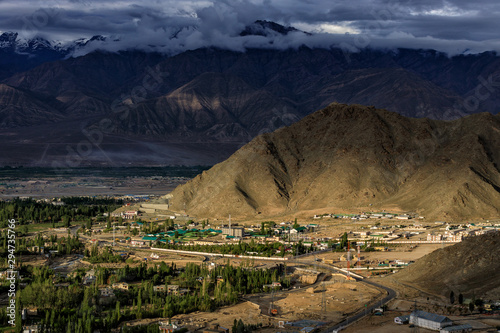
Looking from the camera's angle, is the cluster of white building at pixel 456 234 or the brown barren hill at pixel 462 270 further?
the cluster of white building at pixel 456 234

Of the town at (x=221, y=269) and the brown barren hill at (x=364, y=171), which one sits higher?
the brown barren hill at (x=364, y=171)

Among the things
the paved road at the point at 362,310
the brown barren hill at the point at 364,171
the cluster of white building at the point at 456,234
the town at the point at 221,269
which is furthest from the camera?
the brown barren hill at the point at 364,171

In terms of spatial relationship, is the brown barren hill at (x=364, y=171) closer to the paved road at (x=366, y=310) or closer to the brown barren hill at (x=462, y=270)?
the brown barren hill at (x=462, y=270)

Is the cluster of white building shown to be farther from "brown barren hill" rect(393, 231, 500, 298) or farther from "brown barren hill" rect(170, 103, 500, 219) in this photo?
"brown barren hill" rect(393, 231, 500, 298)

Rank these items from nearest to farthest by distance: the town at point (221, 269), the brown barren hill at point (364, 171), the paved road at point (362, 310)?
the paved road at point (362, 310), the town at point (221, 269), the brown barren hill at point (364, 171)

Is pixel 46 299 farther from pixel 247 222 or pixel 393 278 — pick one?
pixel 247 222

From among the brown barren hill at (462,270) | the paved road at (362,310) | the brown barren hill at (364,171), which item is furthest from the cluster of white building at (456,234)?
the paved road at (362,310)

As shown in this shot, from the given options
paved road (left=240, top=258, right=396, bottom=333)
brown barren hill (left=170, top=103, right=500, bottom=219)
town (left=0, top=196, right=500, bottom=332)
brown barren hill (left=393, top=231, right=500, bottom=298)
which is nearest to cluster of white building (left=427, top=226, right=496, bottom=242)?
town (left=0, top=196, right=500, bottom=332)
